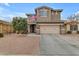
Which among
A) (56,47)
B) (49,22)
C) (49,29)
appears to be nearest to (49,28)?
(49,29)

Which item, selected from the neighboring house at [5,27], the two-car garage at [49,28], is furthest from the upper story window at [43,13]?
the neighboring house at [5,27]

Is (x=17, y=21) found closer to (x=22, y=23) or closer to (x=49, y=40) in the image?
(x=22, y=23)

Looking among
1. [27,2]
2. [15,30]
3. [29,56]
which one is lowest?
[29,56]

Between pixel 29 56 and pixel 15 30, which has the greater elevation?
pixel 15 30

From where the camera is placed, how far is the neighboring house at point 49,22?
9.27 m

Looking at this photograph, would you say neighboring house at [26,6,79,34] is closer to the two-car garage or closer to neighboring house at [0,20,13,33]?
the two-car garage

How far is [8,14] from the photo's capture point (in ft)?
30.4

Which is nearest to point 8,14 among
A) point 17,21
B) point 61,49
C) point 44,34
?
point 17,21

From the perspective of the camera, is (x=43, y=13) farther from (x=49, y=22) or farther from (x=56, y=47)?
(x=56, y=47)

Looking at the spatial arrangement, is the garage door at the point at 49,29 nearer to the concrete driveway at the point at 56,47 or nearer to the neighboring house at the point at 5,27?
the concrete driveway at the point at 56,47

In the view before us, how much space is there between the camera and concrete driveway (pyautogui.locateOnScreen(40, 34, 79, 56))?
29.9ft

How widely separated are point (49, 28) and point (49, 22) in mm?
202

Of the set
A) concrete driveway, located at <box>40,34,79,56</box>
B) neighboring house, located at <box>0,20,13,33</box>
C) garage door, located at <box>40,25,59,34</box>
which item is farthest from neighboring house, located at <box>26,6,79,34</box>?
neighboring house, located at <box>0,20,13,33</box>

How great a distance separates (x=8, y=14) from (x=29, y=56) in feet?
4.07
